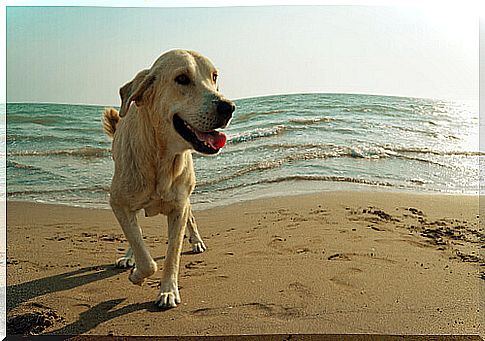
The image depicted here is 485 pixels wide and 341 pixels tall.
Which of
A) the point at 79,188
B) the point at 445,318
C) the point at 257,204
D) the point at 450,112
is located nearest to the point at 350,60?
the point at 450,112

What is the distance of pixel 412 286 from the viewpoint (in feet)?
10.3

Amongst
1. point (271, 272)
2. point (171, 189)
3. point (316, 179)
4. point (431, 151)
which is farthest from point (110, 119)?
point (431, 151)

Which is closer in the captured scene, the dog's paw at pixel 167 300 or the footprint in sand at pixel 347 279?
the dog's paw at pixel 167 300

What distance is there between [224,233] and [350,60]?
1.43 m

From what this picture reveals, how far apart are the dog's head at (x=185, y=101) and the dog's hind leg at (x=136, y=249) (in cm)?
42

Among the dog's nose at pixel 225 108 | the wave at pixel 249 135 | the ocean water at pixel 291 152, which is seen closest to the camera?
the dog's nose at pixel 225 108

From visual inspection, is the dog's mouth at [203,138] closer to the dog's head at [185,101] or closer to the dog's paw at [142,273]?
the dog's head at [185,101]

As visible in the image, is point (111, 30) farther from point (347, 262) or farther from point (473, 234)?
point (473, 234)

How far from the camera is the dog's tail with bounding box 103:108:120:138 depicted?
3373 millimetres

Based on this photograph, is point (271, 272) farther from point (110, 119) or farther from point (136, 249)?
point (110, 119)

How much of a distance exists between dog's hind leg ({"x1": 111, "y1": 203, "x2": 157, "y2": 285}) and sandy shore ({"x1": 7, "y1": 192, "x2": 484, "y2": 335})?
7.6 inches

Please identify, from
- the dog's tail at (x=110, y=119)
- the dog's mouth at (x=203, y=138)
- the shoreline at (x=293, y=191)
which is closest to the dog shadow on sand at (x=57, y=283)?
the dog's tail at (x=110, y=119)

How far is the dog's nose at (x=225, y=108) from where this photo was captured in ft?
8.27

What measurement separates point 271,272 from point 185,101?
1.19 meters
